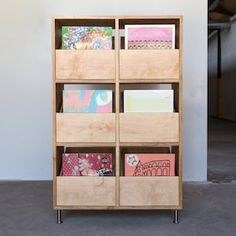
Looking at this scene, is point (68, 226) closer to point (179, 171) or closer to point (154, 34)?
point (179, 171)

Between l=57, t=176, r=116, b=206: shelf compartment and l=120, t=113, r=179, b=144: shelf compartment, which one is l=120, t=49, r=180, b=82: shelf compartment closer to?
l=120, t=113, r=179, b=144: shelf compartment

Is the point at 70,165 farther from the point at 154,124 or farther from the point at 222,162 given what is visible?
the point at 222,162

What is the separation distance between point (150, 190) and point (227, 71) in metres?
14.9

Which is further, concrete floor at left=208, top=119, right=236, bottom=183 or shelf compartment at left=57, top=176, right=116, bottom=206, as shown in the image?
concrete floor at left=208, top=119, right=236, bottom=183

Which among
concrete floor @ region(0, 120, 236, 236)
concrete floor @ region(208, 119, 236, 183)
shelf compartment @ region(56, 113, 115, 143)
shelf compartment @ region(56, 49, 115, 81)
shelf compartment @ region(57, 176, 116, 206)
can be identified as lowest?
concrete floor @ region(0, 120, 236, 236)

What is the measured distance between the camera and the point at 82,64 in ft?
9.84

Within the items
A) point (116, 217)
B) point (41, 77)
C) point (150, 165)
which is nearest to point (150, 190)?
point (150, 165)

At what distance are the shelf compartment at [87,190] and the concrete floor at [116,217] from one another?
18cm

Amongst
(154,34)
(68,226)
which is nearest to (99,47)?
(154,34)

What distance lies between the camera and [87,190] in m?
3.05

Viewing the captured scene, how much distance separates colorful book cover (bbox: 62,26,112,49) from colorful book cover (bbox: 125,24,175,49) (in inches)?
6.1

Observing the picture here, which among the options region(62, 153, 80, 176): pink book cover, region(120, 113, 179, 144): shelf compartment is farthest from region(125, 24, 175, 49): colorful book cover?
region(62, 153, 80, 176): pink book cover

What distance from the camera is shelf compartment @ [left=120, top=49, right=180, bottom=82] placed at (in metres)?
2.99

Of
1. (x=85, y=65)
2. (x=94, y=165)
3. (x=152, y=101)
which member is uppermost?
(x=85, y=65)
